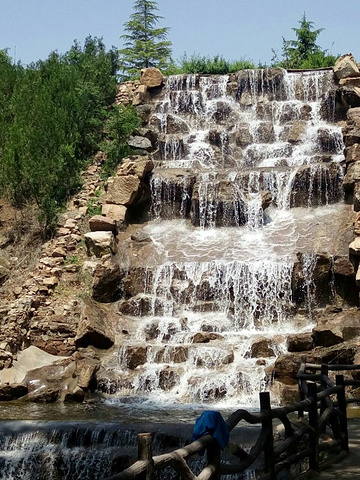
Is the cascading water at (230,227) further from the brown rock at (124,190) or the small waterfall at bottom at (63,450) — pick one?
the small waterfall at bottom at (63,450)

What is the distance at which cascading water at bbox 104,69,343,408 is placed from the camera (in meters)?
13.7

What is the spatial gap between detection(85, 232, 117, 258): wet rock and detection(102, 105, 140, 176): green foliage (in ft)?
14.7

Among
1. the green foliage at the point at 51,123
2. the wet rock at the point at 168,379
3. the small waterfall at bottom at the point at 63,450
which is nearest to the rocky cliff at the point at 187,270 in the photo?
the wet rock at the point at 168,379

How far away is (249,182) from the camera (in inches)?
803

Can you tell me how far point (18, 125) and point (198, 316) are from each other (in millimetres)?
9346

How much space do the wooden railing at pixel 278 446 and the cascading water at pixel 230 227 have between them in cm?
501

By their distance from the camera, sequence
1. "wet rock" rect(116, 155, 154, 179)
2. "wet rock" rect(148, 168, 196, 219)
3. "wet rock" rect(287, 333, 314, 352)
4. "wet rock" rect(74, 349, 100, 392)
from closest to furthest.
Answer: "wet rock" rect(74, 349, 100, 392) → "wet rock" rect(287, 333, 314, 352) → "wet rock" rect(116, 155, 154, 179) → "wet rock" rect(148, 168, 196, 219)

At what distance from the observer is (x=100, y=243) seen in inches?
706

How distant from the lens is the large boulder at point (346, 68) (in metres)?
24.7

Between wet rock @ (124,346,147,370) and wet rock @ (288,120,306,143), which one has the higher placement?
wet rock @ (288,120,306,143)

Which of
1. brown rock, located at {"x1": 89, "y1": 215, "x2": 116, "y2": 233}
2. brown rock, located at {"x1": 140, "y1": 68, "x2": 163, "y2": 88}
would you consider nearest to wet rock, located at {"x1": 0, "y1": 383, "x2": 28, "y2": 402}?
brown rock, located at {"x1": 89, "y1": 215, "x2": 116, "y2": 233}

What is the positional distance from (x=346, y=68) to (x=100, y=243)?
12701 mm

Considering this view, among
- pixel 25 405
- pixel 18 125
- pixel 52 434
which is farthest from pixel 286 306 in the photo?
pixel 18 125

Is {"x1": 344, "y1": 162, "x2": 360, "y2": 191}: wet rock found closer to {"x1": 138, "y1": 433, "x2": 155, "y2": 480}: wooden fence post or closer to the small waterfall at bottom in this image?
the small waterfall at bottom
